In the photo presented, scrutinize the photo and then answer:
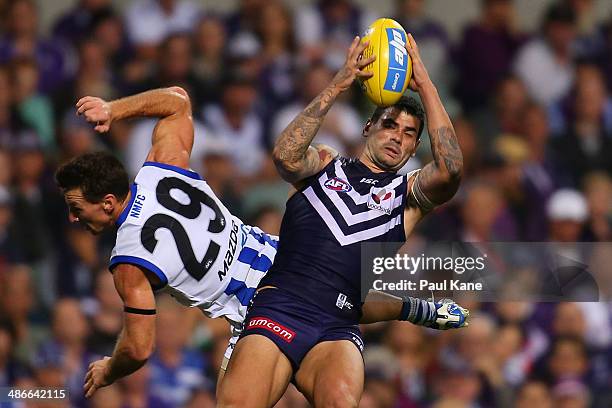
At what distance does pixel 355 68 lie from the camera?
7.14 meters

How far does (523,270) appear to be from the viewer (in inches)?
397

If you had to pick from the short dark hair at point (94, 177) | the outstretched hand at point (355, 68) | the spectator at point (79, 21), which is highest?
the spectator at point (79, 21)

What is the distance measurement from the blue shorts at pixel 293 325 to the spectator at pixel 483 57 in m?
6.11

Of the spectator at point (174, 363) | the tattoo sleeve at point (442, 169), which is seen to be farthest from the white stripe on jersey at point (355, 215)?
the spectator at point (174, 363)

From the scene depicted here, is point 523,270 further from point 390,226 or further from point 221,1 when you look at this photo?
point 221,1

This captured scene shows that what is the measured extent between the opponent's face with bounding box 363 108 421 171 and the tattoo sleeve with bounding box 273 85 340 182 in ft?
1.44

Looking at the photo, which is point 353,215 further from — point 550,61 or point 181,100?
point 550,61

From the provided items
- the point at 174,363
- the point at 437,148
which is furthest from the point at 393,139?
the point at 174,363

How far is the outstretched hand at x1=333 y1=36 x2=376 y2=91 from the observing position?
713cm

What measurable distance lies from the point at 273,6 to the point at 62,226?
3.26 metres

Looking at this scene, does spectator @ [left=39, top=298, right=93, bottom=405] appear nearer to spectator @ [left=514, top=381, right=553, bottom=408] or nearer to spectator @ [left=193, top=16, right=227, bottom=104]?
spectator @ [left=193, top=16, right=227, bottom=104]

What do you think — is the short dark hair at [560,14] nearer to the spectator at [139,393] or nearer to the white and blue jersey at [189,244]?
the spectator at [139,393]

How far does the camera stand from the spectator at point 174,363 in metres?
10.0

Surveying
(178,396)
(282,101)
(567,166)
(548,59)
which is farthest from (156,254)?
(548,59)
